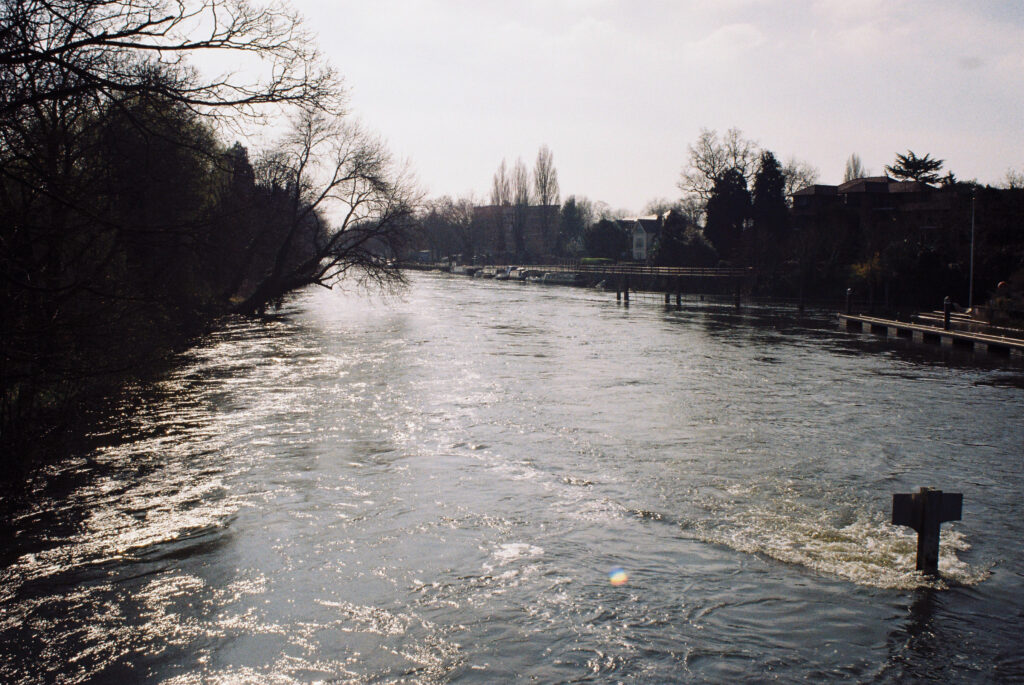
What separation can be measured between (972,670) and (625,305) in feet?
174

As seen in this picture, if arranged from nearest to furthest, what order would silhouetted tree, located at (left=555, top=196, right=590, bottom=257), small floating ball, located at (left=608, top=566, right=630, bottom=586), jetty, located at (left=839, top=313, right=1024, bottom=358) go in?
small floating ball, located at (left=608, top=566, right=630, bottom=586), jetty, located at (left=839, top=313, right=1024, bottom=358), silhouetted tree, located at (left=555, top=196, right=590, bottom=257)

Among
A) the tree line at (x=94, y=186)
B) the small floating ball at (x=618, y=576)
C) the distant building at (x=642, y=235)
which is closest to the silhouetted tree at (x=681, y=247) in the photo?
the distant building at (x=642, y=235)

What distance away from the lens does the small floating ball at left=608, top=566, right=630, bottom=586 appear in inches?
353

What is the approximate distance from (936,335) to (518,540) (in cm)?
2854

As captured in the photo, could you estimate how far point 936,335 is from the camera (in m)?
33.1

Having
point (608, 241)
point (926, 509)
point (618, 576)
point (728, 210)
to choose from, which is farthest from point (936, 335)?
point (608, 241)

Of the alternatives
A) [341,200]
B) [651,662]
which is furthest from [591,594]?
[341,200]

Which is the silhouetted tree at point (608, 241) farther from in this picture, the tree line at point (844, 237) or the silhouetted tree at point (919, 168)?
the silhouetted tree at point (919, 168)

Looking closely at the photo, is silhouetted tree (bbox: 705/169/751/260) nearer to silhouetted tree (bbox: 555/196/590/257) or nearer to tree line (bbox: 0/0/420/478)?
silhouetted tree (bbox: 555/196/590/257)

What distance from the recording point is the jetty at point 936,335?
93.2 feet

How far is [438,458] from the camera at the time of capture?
14.2 metres

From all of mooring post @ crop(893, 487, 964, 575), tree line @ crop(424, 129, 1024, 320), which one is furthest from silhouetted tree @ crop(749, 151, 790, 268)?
mooring post @ crop(893, 487, 964, 575)

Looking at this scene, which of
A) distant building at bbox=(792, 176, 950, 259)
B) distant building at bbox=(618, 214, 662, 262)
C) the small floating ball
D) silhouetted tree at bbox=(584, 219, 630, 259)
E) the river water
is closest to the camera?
the river water

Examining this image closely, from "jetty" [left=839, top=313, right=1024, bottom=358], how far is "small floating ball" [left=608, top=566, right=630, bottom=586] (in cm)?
2410
